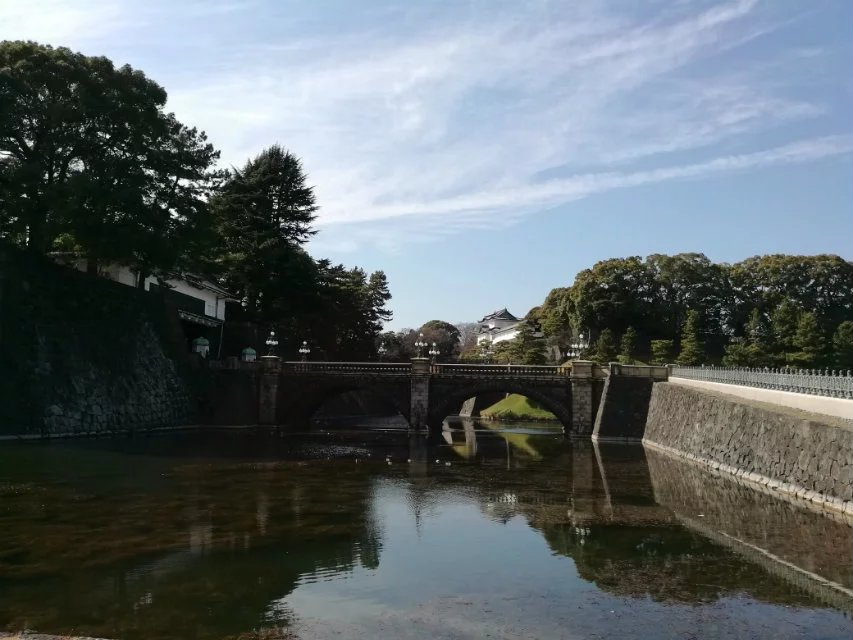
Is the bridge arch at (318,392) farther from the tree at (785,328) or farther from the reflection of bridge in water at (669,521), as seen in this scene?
the tree at (785,328)

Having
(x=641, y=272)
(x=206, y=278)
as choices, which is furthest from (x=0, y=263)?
(x=641, y=272)

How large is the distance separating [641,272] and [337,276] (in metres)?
31.2

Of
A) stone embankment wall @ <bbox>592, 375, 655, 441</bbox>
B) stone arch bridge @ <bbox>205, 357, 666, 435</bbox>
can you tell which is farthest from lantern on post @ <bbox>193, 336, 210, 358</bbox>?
stone embankment wall @ <bbox>592, 375, 655, 441</bbox>

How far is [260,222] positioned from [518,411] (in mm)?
29186

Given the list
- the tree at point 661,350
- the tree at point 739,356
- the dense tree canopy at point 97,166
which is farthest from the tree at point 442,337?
the dense tree canopy at point 97,166

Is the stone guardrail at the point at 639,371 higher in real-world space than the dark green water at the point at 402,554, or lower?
higher

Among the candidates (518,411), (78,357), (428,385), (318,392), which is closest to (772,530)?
(428,385)

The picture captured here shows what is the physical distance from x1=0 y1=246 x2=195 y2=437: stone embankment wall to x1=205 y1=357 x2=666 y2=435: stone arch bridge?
21.3 feet

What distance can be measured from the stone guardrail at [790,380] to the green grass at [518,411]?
86.3ft

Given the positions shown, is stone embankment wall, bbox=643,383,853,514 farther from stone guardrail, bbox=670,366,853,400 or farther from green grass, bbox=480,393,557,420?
green grass, bbox=480,393,557,420

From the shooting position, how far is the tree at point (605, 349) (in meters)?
65.1

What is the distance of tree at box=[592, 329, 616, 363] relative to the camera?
65.1 m

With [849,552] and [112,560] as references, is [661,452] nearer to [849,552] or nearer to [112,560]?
[849,552]

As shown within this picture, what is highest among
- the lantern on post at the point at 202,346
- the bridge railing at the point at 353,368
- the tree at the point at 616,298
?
the tree at the point at 616,298
